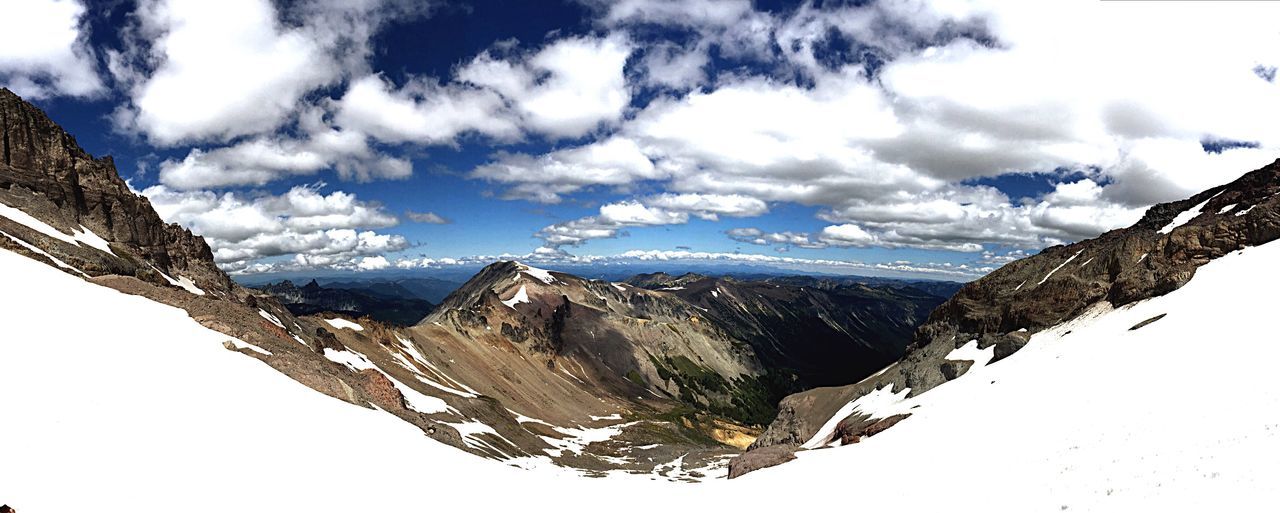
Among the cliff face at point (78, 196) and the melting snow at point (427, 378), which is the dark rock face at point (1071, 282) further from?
the cliff face at point (78, 196)

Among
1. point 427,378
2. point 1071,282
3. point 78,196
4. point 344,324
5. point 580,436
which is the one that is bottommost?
point 580,436

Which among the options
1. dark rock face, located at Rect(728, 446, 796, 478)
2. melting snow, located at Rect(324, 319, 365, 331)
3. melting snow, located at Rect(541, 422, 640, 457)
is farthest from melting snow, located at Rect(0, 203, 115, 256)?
dark rock face, located at Rect(728, 446, 796, 478)

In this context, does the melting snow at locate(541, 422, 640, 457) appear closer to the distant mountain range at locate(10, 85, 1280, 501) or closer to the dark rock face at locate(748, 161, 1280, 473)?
the distant mountain range at locate(10, 85, 1280, 501)

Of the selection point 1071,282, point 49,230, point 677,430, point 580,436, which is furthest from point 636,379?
point 49,230

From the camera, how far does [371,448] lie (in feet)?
77.6

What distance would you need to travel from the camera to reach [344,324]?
94.8 metres

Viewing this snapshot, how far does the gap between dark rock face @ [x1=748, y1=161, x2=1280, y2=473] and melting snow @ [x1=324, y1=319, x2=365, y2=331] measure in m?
71.6

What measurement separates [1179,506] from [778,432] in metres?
67.3

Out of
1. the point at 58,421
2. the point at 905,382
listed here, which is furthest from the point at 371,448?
the point at 905,382

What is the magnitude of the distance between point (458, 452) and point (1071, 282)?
69430 mm

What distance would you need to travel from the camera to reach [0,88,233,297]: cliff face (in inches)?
2354

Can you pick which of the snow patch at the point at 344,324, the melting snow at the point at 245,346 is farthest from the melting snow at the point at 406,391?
the snow patch at the point at 344,324

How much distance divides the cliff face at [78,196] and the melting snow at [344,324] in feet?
58.4

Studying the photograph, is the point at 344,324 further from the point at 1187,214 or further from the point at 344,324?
the point at 1187,214
